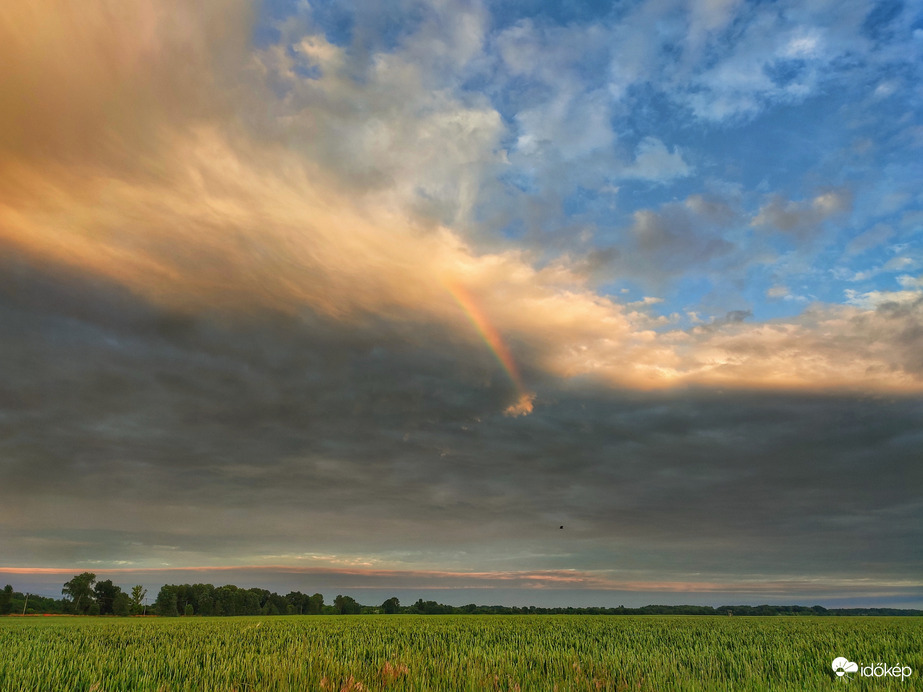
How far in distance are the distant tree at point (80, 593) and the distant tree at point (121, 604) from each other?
5.24 meters

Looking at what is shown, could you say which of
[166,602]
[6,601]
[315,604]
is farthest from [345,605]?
[6,601]

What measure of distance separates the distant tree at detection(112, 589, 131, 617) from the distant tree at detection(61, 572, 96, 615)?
17.2 feet

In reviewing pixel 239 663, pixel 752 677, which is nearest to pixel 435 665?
pixel 239 663

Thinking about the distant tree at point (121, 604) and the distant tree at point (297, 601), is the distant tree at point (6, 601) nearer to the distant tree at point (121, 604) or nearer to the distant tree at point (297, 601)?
the distant tree at point (121, 604)

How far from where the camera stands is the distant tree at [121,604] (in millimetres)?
137875

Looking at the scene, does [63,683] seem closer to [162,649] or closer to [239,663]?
[239,663]

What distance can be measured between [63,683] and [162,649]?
19.2 feet

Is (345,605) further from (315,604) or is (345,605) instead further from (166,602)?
(166,602)

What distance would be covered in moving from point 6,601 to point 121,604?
25.1 metres

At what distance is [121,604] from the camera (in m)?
139

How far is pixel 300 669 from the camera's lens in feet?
28.9

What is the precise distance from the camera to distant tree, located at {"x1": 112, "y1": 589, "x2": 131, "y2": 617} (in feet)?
452

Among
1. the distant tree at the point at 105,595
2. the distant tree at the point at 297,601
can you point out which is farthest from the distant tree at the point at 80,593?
the distant tree at the point at 297,601

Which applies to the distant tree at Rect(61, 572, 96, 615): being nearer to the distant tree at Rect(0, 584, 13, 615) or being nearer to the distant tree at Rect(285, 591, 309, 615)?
the distant tree at Rect(0, 584, 13, 615)
